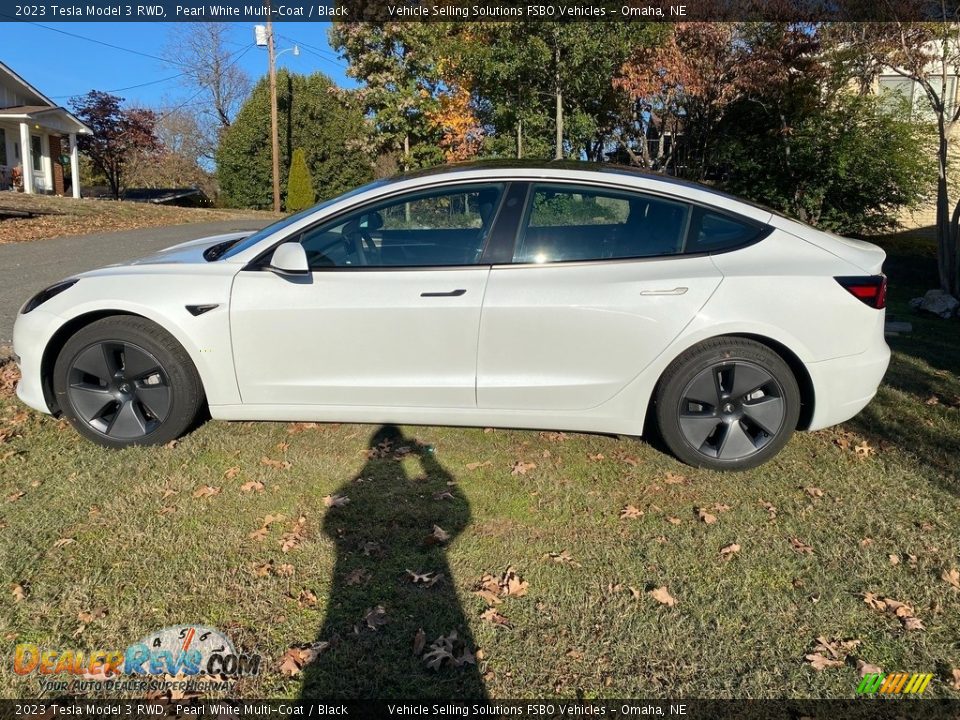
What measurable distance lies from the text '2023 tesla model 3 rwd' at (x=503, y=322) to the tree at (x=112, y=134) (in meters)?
35.5

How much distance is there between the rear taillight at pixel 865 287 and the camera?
3.66 m

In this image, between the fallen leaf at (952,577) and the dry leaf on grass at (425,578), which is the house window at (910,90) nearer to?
the fallen leaf at (952,577)

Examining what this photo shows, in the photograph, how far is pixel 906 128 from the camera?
15094 mm

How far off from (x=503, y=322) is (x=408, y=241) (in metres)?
0.81

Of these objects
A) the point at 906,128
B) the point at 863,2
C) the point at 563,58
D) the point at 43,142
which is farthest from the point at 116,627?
the point at 43,142

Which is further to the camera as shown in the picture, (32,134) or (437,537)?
(32,134)

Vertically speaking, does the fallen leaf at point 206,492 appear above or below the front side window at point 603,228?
below

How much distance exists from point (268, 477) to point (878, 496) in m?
3.25

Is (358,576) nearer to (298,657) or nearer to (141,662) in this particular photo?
(298,657)

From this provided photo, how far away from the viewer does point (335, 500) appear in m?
3.55

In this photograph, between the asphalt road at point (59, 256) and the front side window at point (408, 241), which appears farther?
the asphalt road at point (59, 256)

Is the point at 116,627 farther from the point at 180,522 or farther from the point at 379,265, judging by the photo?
the point at 379,265

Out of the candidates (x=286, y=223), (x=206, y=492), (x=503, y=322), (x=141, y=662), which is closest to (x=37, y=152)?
(x=286, y=223)

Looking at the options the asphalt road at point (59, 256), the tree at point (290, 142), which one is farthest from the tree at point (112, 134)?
the asphalt road at point (59, 256)
